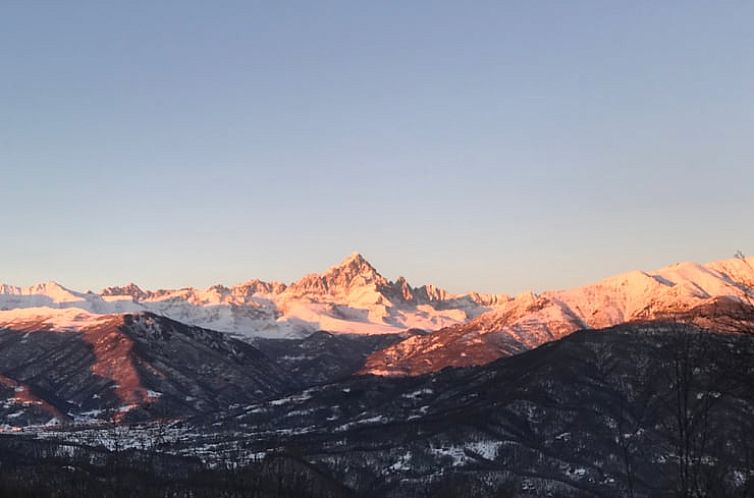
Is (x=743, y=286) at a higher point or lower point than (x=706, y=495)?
higher

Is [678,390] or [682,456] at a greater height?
[678,390]

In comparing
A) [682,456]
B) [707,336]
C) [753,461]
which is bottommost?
[753,461]

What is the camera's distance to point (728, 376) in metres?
39.1

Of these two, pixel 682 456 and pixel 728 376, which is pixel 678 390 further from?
pixel 728 376

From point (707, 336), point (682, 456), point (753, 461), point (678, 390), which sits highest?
point (707, 336)

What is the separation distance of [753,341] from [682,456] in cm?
1254

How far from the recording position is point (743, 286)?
42625 mm

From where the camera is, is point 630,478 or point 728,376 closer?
point 728,376

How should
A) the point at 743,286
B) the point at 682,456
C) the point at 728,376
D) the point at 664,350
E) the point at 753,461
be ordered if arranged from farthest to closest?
the point at 753,461
the point at 664,350
the point at 682,456
the point at 743,286
the point at 728,376

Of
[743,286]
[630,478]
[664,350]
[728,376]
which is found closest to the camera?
[728,376]

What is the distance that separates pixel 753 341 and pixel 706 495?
1534cm

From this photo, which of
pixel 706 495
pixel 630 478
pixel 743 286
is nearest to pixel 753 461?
pixel 630 478

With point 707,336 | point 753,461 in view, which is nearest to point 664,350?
point 707,336

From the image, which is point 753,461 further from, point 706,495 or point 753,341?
point 753,341
